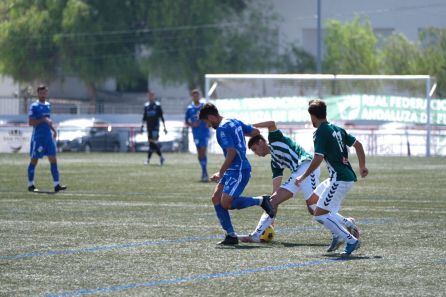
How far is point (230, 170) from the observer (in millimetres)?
14055

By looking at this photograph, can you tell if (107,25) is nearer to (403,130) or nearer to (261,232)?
(403,130)

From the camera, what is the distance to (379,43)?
68875 mm

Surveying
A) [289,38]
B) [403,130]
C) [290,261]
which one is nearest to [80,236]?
[290,261]

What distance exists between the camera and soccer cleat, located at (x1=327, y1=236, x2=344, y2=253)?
42.6 ft

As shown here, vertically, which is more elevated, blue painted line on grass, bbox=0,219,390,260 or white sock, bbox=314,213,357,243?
white sock, bbox=314,213,357,243

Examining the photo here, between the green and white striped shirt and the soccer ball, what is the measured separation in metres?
1.01

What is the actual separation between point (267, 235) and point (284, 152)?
115 centimetres

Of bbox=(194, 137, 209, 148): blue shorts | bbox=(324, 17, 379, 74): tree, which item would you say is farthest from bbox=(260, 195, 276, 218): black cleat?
bbox=(324, 17, 379, 74): tree

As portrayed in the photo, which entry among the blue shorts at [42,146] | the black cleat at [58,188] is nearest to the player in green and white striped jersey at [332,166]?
the black cleat at [58,188]

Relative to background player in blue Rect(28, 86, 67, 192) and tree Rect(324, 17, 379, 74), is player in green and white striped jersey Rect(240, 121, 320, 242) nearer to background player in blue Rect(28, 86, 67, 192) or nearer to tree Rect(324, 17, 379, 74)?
background player in blue Rect(28, 86, 67, 192)

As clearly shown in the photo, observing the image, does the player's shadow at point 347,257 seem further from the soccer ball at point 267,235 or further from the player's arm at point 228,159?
the player's arm at point 228,159

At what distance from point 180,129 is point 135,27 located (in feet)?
73.7

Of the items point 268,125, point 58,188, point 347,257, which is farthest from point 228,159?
point 58,188

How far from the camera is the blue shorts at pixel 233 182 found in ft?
45.9
